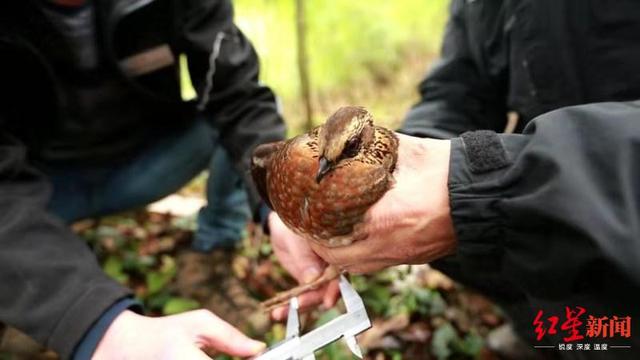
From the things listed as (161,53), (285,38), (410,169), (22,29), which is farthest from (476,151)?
(285,38)

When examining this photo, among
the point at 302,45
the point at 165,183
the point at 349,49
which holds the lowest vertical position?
the point at 349,49

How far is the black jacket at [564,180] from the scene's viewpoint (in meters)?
1.40

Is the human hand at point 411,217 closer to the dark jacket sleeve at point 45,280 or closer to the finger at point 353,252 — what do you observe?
the finger at point 353,252

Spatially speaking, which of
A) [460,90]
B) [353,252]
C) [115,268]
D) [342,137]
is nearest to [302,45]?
[460,90]

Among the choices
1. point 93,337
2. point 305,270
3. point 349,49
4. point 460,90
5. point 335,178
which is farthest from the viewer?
point 349,49

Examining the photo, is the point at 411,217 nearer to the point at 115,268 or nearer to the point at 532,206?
the point at 532,206

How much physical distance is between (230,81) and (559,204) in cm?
201

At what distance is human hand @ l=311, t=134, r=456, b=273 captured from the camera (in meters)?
1.66

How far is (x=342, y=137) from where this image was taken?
1.80 metres

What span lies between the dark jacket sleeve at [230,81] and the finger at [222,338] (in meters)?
1.02

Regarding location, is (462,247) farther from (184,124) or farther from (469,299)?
(184,124)

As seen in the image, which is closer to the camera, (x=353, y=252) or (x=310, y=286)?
(x=353, y=252)

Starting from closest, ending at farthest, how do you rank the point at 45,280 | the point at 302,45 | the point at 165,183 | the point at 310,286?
the point at 45,280 → the point at 310,286 → the point at 165,183 → the point at 302,45

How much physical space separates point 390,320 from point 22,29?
2.30m
